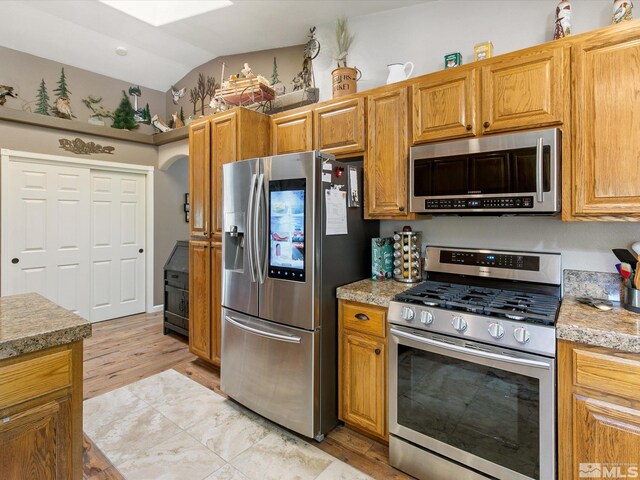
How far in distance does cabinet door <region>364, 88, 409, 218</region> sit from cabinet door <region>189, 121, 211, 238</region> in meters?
1.49

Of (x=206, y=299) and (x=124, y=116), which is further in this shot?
(x=124, y=116)

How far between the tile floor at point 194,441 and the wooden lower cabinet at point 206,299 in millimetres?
423

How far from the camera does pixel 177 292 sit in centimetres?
400

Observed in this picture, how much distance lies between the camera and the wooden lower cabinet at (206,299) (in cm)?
297

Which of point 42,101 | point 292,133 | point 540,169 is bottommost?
point 540,169

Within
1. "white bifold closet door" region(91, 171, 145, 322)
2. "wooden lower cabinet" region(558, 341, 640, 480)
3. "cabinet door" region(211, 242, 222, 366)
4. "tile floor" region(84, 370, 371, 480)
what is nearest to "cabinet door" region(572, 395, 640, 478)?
"wooden lower cabinet" region(558, 341, 640, 480)

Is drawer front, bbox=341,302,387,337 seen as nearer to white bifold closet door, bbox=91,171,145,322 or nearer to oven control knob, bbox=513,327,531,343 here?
oven control knob, bbox=513,327,531,343

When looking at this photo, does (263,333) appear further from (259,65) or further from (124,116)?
(124,116)

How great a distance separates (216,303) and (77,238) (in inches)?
102

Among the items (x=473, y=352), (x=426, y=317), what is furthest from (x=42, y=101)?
(x=473, y=352)

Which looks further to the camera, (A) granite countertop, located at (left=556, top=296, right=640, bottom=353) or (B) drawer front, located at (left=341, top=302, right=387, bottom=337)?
(B) drawer front, located at (left=341, top=302, right=387, bottom=337)

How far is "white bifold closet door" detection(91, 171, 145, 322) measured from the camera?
14.8 ft

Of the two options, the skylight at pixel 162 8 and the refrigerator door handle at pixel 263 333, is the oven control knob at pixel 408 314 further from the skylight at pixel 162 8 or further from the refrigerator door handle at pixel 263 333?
the skylight at pixel 162 8

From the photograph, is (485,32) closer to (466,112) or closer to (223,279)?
(466,112)
